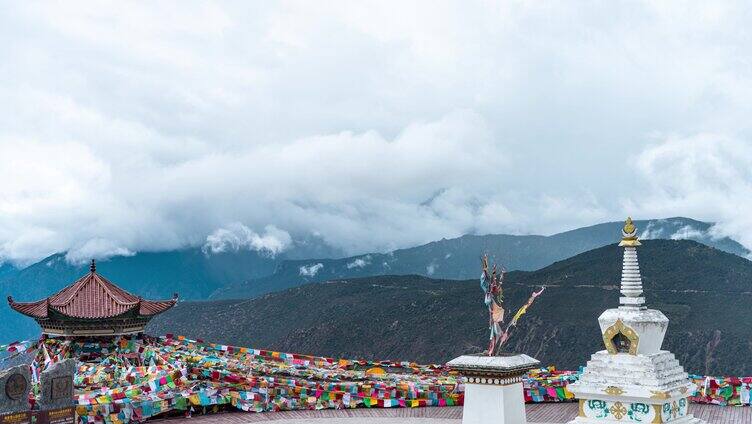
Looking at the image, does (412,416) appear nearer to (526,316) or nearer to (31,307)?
(31,307)

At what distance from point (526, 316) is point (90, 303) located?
35.2m

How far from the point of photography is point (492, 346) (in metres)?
16.6

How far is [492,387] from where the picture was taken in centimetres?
1627

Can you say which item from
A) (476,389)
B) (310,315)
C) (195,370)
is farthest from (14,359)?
(310,315)

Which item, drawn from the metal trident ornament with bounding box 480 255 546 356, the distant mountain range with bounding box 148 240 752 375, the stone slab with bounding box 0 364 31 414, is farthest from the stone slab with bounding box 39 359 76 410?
the distant mountain range with bounding box 148 240 752 375

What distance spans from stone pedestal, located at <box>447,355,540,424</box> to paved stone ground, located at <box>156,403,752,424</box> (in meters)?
5.12

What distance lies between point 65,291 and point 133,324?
7.69 ft

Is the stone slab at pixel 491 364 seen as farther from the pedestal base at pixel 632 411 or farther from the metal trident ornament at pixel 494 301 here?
the pedestal base at pixel 632 411

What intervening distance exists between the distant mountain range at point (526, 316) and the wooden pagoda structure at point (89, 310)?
28.2m

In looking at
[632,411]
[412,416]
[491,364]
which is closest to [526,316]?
[412,416]

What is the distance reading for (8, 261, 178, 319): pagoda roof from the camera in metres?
24.0

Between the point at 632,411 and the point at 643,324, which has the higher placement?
the point at 643,324

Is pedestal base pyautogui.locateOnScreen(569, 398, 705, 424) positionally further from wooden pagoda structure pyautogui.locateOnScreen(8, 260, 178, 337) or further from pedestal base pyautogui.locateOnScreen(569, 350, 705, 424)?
wooden pagoda structure pyautogui.locateOnScreen(8, 260, 178, 337)

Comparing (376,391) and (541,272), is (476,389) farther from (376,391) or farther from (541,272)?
(541,272)
